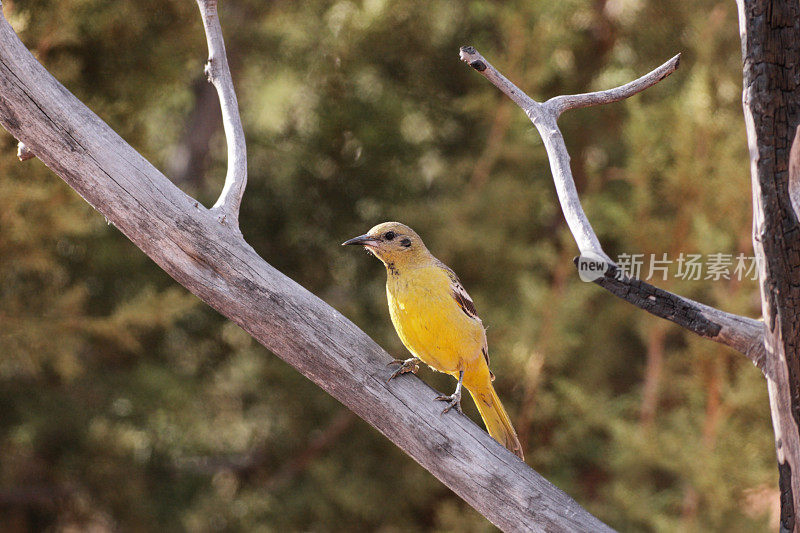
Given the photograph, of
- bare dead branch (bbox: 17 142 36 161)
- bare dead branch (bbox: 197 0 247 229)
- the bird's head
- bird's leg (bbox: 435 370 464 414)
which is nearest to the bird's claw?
bird's leg (bbox: 435 370 464 414)

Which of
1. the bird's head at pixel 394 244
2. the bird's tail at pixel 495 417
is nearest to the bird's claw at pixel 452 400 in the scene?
the bird's tail at pixel 495 417

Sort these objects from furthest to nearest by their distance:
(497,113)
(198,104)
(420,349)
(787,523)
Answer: (198,104) < (497,113) < (420,349) < (787,523)

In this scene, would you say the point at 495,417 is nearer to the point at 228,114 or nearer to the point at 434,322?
the point at 434,322

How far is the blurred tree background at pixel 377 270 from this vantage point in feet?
15.1

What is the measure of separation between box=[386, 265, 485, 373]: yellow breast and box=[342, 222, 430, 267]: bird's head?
76 millimetres

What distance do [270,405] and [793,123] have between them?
4612mm

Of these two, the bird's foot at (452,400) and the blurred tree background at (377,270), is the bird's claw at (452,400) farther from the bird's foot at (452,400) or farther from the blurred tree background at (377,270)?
the blurred tree background at (377,270)

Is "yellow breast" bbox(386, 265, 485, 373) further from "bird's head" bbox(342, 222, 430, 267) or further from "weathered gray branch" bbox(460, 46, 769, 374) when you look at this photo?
"weathered gray branch" bbox(460, 46, 769, 374)

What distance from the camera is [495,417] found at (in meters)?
2.73

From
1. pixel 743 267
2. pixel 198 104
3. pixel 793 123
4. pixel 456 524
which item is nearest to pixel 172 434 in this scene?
pixel 456 524

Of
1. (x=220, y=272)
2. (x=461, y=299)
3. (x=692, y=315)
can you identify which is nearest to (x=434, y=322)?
(x=461, y=299)

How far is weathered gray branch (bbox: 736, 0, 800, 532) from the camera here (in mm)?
1937

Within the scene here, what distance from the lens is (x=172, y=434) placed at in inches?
210

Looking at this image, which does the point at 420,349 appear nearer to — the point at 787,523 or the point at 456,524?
the point at 787,523
